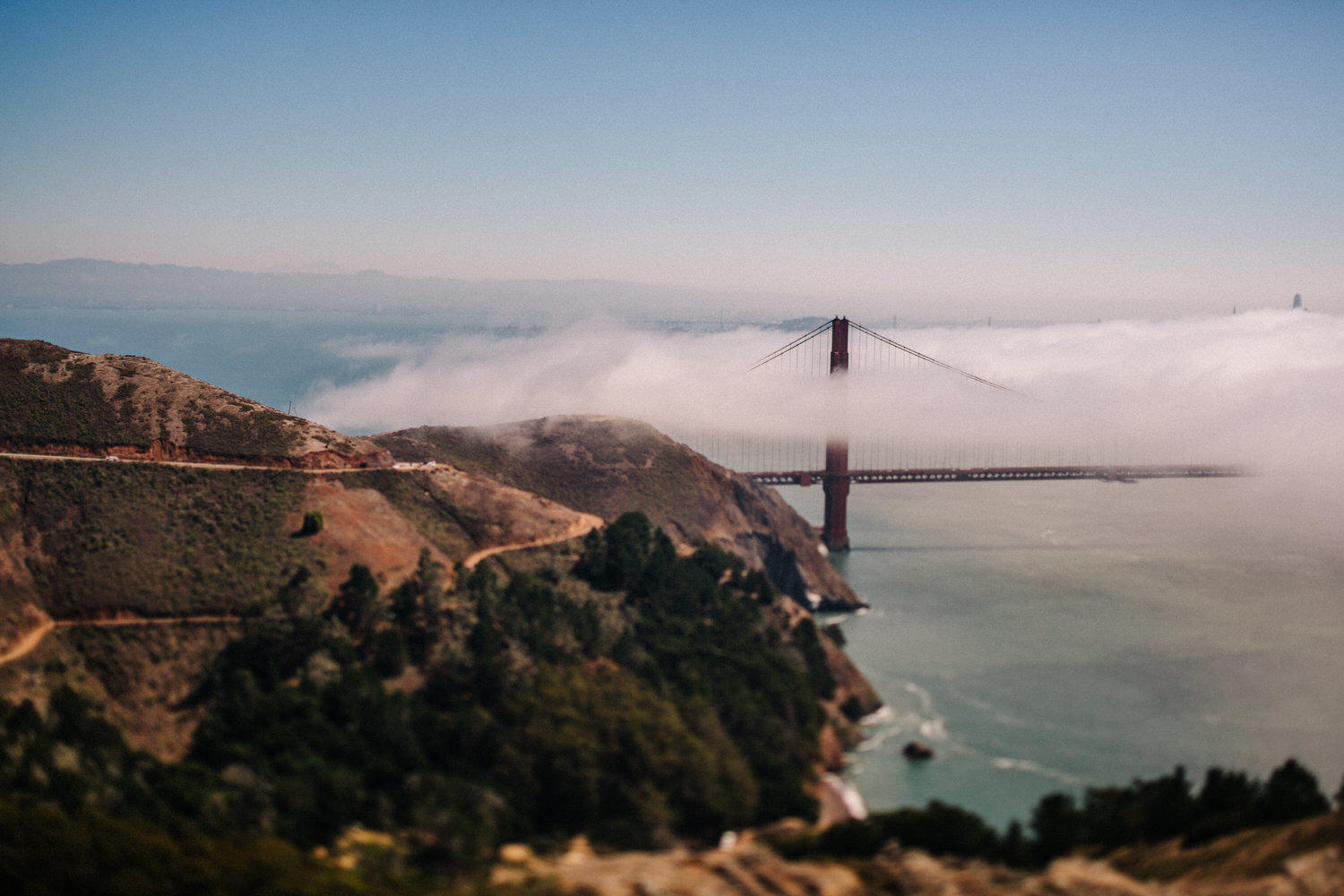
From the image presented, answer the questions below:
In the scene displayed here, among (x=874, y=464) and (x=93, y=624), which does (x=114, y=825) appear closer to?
(x=93, y=624)

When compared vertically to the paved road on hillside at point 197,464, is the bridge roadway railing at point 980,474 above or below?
below

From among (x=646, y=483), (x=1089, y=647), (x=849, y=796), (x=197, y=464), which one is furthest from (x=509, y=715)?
(x=646, y=483)

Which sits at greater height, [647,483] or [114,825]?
[647,483]

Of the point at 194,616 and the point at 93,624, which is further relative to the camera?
the point at 194,616

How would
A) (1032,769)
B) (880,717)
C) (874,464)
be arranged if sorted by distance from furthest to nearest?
1. (874,464)
2. (880,717)
3. (1032,769)

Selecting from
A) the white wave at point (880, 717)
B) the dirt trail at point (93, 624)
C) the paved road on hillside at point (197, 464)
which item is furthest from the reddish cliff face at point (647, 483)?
the dirt trail at point (93, 624)

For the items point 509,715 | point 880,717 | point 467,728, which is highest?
point 467,728

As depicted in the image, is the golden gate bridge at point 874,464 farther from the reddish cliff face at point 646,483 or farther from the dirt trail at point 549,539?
the dirt trail at point 549,539

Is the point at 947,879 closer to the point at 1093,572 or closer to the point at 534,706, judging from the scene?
the point at 534,706
